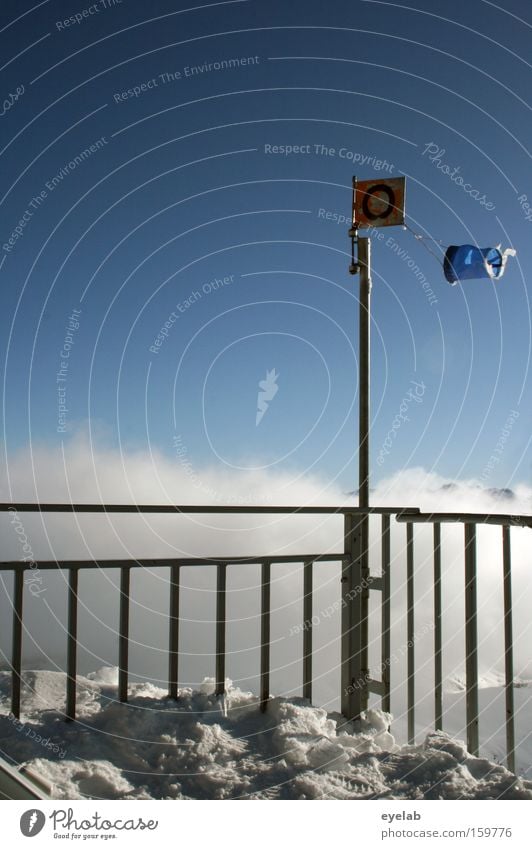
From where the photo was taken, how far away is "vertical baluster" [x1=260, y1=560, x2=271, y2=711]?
312cm

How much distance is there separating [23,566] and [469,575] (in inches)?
75.0

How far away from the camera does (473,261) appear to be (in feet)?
14.4

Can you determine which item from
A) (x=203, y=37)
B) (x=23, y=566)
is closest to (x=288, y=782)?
(x=23, y=566)

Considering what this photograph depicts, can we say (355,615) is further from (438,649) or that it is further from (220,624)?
(220,624)

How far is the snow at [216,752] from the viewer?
240cm

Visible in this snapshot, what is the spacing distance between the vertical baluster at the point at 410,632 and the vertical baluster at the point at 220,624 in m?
0.86

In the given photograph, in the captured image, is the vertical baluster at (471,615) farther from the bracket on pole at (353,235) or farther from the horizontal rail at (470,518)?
the bracket on pole at (353,235)

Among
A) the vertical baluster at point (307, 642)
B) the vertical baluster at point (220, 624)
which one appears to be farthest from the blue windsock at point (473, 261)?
the vertical baluster at point (220, 624)

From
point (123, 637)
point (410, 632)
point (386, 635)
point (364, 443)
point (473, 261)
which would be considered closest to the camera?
point (123, 637)

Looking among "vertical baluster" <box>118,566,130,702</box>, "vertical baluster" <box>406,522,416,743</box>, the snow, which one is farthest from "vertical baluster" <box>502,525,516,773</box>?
"vertical baluster" <box>118,566,130,702</box>

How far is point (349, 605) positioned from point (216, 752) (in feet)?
3.40

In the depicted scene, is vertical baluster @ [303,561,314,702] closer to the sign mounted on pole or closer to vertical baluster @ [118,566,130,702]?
vertical baluster @ [118,566,130,702]

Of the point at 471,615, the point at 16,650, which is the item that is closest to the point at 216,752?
the point at 16,650
